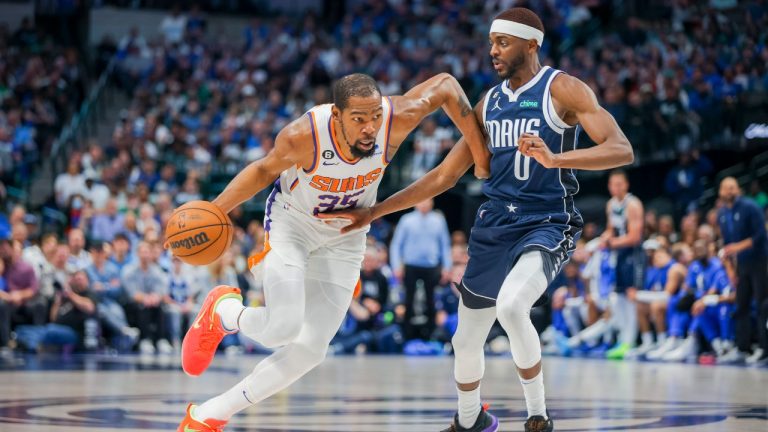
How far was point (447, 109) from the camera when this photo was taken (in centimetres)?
595

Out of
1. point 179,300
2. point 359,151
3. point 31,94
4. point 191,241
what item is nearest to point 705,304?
point 179,300

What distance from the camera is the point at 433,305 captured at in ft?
47.3

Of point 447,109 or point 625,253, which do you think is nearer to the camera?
point 447,109

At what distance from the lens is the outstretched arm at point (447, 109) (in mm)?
5703

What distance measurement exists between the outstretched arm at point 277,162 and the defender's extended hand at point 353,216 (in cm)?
31

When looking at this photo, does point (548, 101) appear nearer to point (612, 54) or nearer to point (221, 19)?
point (612, 54)

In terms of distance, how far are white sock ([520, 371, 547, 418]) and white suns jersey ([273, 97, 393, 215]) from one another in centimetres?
127

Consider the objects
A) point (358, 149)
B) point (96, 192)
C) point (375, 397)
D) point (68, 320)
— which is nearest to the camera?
point (358, 149)

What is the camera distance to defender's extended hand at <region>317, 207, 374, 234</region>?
5672mm

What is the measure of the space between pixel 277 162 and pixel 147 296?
9107 millimetres

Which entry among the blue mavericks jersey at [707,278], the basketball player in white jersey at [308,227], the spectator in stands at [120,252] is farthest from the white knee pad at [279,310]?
the spectator in stands at [120,252]

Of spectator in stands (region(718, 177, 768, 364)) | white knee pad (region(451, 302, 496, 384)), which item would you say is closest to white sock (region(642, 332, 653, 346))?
spectator in stands (region(718, 177, 768, 364))

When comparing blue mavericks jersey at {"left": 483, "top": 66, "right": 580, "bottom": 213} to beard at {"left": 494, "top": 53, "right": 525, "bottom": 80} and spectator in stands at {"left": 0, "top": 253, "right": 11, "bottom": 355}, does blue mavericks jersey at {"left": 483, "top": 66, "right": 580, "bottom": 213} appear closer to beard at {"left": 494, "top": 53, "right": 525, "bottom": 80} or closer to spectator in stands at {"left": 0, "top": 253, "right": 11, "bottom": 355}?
beard at {"left": 494, "top": 53, "right": 525, "bottom": 80}

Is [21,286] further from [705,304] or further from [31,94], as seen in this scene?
[31,94]
